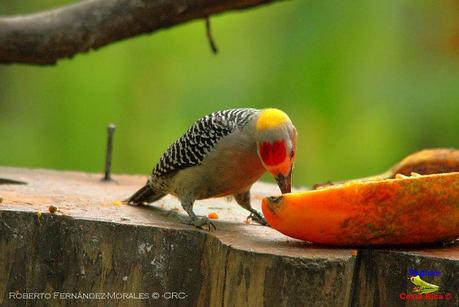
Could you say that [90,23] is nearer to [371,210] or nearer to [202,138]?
[202,138]

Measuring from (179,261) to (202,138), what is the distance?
669 mm

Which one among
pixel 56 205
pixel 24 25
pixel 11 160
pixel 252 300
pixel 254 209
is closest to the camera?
pixel 252 300

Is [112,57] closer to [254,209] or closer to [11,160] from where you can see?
[11,160]

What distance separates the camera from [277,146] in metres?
3.78

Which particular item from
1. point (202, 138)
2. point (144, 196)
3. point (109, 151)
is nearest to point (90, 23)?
point (109, 151)

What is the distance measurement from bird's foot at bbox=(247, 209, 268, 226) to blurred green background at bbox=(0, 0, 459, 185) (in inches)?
160

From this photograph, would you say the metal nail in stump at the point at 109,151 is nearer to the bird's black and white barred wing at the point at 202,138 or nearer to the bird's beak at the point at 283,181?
the bird's black and white barred wing at the point at 202,138

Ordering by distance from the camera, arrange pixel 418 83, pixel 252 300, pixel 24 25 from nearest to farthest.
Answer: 1. pixel 252 300
2. pixel 24 25
3. pixel 418 83

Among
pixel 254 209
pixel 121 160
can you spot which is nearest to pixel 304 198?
pixel 254 209

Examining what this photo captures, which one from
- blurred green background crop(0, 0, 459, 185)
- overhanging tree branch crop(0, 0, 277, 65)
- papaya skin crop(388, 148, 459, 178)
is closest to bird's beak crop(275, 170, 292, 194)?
papaya skin crop(388, 148, 459, 178)

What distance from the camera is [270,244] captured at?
3.60 meters

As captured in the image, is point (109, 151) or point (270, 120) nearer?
point (270, 120)

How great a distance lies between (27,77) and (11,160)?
1.01 metres

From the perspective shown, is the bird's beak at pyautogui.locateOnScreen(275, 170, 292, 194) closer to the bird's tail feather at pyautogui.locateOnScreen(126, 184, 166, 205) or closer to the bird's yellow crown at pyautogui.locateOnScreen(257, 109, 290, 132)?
the bird's yellow crown at pyautogui.locateOnScreen(257, 109, 290, 132)
